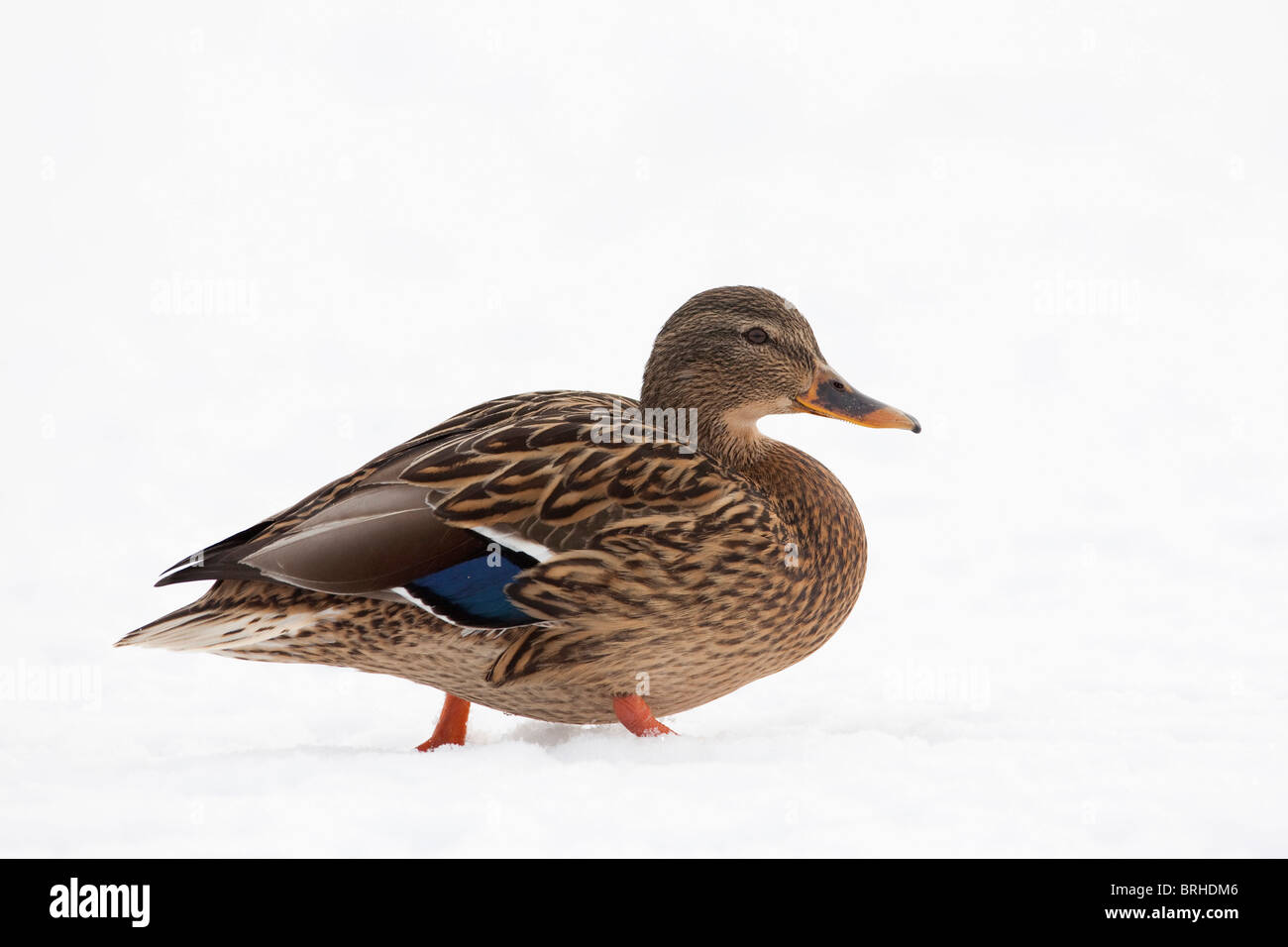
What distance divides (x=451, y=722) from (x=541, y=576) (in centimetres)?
100

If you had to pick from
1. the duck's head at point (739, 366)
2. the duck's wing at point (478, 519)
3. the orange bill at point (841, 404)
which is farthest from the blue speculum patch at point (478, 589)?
the orange bill at point (841, 404)

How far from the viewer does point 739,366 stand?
195 inches

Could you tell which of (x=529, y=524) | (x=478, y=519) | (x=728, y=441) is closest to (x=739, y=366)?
(x=728, y=441)

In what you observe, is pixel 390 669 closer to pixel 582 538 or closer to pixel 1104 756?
pixel 582 538

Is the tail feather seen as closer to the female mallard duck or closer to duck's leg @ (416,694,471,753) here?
the female mallard duck

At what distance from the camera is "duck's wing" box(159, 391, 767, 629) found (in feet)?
14.2

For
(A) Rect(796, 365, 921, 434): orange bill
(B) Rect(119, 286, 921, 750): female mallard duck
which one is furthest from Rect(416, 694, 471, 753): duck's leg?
(A) Rect(796, 365, 921, 434): orange bill

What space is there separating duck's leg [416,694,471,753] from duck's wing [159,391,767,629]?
83cm

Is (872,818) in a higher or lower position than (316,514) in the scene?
lower

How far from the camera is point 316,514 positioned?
4574mm

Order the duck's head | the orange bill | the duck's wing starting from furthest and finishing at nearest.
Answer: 1. the orange bill
2. the duck's head
3. the duck's wing
